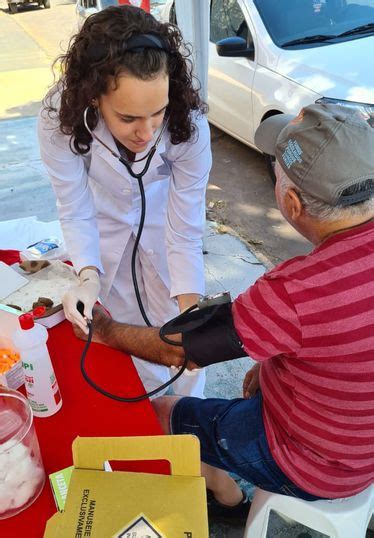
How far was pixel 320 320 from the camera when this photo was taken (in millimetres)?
973

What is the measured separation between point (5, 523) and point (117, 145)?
1.06 m

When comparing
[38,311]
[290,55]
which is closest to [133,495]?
[38,311]

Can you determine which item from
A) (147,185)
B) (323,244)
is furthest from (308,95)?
(323,244)

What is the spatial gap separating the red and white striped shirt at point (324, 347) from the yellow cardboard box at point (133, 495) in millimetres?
316

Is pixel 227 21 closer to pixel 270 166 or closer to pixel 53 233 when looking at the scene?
pixel 270 166

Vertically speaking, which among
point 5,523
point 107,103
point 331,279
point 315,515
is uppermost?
point 107,103

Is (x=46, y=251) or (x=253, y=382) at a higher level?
(x=46, y=251)

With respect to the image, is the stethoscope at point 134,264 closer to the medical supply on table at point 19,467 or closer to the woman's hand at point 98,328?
the woman's hand at point 98,328

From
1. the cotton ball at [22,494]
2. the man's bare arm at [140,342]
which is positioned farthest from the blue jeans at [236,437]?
the cotton ball at [22,494]

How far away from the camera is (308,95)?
3.32 m

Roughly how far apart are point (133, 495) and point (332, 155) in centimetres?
72

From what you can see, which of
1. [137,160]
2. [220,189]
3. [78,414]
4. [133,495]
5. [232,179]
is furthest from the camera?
[232,179]

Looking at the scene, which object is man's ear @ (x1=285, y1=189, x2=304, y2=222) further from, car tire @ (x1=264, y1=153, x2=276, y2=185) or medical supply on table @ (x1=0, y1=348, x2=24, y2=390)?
car tire @ (x1=264, y1=153, x2=276, y2=185)

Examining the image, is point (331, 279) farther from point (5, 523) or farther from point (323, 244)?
point (5, 523)
